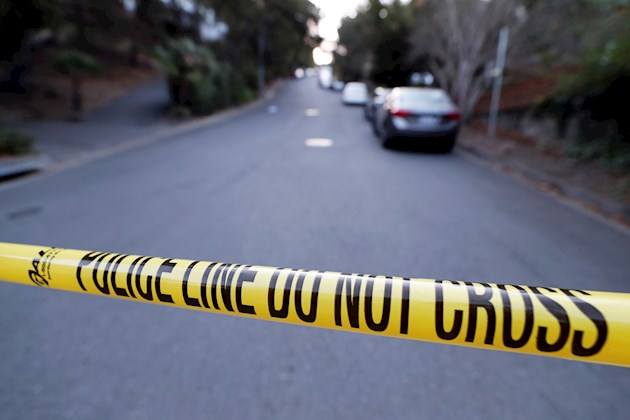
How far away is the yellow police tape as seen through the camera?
3.32 ft

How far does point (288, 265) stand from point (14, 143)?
790cm

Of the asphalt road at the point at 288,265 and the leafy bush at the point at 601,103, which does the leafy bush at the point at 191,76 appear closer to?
the asphalt road at the point at 288,265

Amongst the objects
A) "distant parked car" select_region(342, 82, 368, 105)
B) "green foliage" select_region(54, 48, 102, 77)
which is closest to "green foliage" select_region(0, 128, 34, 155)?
"green foliage" select_region(54, 48, 102, 77)

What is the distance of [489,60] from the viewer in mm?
14438

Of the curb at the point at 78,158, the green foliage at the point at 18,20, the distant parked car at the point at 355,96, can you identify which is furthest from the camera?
the distant parked car at the point at 355,96

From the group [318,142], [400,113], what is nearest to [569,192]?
[400,113]

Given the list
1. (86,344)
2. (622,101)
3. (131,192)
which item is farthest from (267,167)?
(622,101)

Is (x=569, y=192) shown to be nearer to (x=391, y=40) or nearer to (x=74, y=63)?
(x=74, y=63)

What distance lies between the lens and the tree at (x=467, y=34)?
12625mm

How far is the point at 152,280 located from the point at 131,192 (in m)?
5.81

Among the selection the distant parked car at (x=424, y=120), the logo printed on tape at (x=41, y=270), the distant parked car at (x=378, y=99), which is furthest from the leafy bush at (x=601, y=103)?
the logo printed on tape at (x=41, y=270)

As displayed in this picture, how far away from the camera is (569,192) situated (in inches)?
263

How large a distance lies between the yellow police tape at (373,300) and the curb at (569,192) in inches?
210

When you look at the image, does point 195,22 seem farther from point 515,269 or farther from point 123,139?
point 515,269
